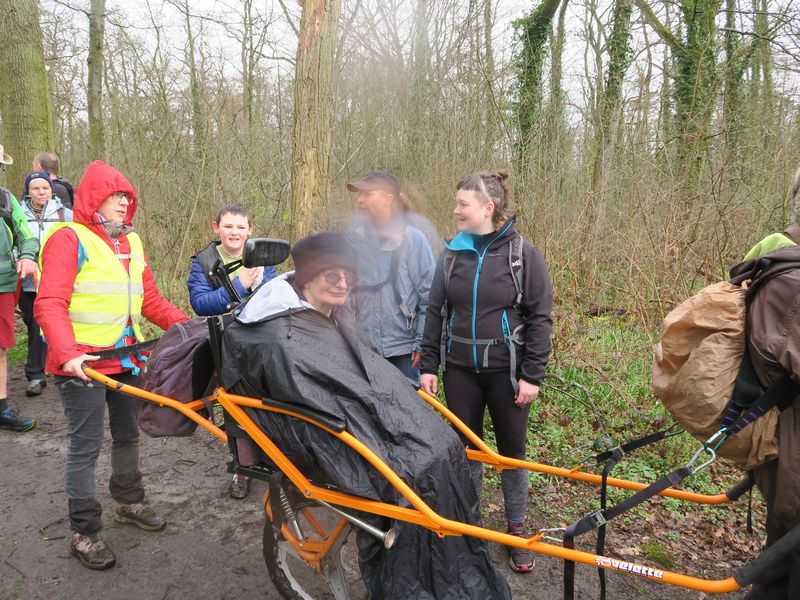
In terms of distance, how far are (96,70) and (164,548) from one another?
10877mm

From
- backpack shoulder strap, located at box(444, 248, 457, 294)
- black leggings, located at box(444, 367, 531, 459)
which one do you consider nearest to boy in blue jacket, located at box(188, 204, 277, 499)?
backpack shoulder strap, located at box(444, 248, 457, 294)

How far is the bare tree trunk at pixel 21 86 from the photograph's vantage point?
7.57m

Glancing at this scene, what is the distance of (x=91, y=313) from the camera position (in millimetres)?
2861

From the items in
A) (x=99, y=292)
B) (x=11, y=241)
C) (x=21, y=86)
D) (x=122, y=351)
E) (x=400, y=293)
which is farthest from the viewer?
(x=21, y=86)

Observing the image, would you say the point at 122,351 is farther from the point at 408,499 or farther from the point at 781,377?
the point at 781,377

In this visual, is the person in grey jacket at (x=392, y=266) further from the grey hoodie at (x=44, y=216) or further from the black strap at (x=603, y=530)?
the grey hoodie at (x=44, y=216)

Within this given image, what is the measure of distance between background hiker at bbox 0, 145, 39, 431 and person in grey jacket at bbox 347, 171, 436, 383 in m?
3.38

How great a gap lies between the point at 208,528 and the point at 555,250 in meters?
4.81

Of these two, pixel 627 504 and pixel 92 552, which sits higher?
pixel 627 504

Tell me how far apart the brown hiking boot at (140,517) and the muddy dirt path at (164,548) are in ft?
0.14

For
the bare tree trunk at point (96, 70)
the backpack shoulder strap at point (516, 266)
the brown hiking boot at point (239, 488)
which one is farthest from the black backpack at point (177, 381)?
the bare tree trunk at point (96, 70)

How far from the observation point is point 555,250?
6.42 m

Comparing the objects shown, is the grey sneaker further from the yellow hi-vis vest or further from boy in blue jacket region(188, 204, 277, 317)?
the yellow hi-vis vest

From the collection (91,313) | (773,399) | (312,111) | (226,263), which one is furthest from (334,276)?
(312,111)
